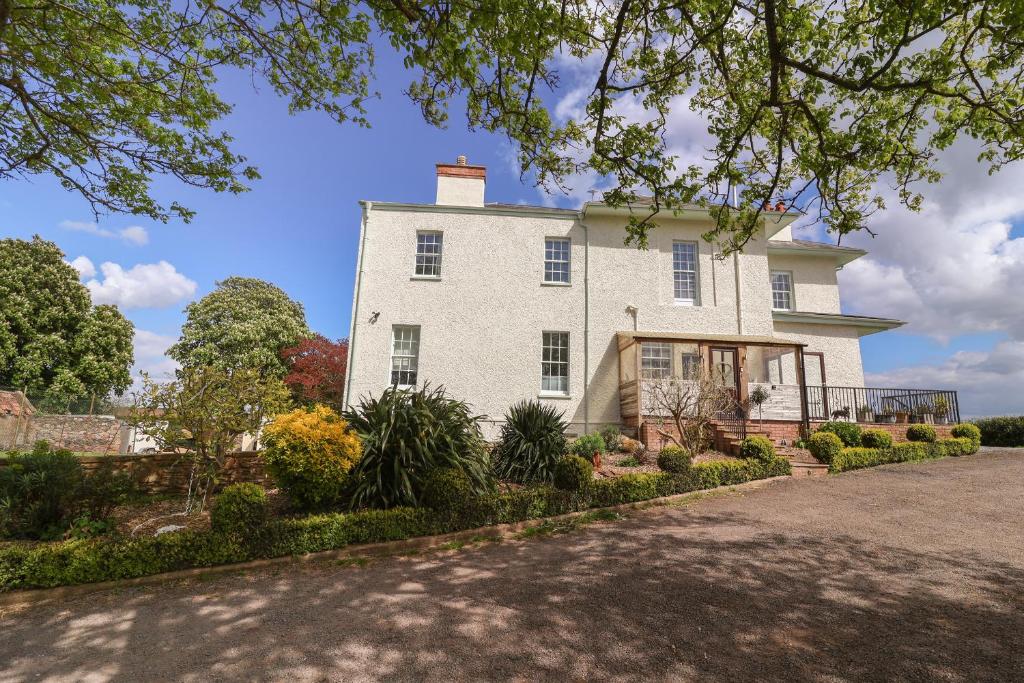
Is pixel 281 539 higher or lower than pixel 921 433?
Answer: lower

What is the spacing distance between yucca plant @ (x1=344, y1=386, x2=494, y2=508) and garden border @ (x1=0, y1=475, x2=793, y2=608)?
63 centimetres

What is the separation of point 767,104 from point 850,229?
237 centimetres

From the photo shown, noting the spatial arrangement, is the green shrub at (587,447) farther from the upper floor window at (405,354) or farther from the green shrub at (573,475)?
the upper floor window at (405,354)

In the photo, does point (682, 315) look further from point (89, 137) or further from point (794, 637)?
point (89, 137)

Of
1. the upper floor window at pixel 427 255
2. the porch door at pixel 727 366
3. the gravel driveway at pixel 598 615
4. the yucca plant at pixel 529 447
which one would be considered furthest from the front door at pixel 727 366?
the upper floor window at pixel 427 255

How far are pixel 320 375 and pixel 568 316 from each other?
37.8ft

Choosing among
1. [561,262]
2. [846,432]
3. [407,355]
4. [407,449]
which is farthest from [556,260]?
[407,449]

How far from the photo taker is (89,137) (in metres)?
7.95

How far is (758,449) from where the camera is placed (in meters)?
11.4

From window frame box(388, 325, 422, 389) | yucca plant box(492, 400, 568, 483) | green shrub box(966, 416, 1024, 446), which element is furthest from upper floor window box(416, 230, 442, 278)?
green shrub box(966, 416, 1024, 446)

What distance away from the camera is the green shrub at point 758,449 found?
36.9ft

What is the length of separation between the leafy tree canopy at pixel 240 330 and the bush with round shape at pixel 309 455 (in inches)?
818

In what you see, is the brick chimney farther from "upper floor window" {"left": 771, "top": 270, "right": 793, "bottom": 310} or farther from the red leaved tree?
"upper floor window" {"left": 771, "top": 270, "right": 793, "bottom": 310}

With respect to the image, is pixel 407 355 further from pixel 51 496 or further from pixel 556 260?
pixel 51 496
